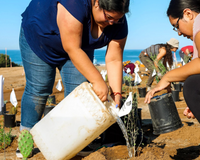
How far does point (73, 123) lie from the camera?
1438 mm

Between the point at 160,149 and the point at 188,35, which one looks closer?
the point at 188,35

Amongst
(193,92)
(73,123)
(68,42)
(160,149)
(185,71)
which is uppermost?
(68,42)

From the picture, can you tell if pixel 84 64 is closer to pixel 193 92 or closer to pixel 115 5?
pixel 115 5

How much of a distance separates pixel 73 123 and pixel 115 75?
0.54 meters

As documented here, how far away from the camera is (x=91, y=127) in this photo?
4.70 ft

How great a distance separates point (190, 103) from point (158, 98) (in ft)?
1.77

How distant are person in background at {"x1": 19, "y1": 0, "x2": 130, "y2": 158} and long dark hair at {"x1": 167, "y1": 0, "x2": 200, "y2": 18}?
13.3 inches

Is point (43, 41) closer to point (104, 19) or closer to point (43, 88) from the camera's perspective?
point (43, 88)

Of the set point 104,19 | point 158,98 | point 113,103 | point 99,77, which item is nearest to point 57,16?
point 104,19

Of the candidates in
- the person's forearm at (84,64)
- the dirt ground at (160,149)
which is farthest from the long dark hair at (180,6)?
the dirt ground at (160,149)

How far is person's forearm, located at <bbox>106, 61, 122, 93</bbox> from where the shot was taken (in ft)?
5.70

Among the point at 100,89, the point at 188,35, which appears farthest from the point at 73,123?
the point at 188,35

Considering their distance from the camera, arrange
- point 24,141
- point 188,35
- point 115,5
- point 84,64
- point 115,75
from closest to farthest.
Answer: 1. point 115,5
2. point 84,64
3. point 188,35
4. point 24,141
5. point 115,75

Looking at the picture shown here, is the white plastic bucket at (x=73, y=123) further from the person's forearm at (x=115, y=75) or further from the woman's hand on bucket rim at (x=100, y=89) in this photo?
the person's forearm at (x=115, y=75)
